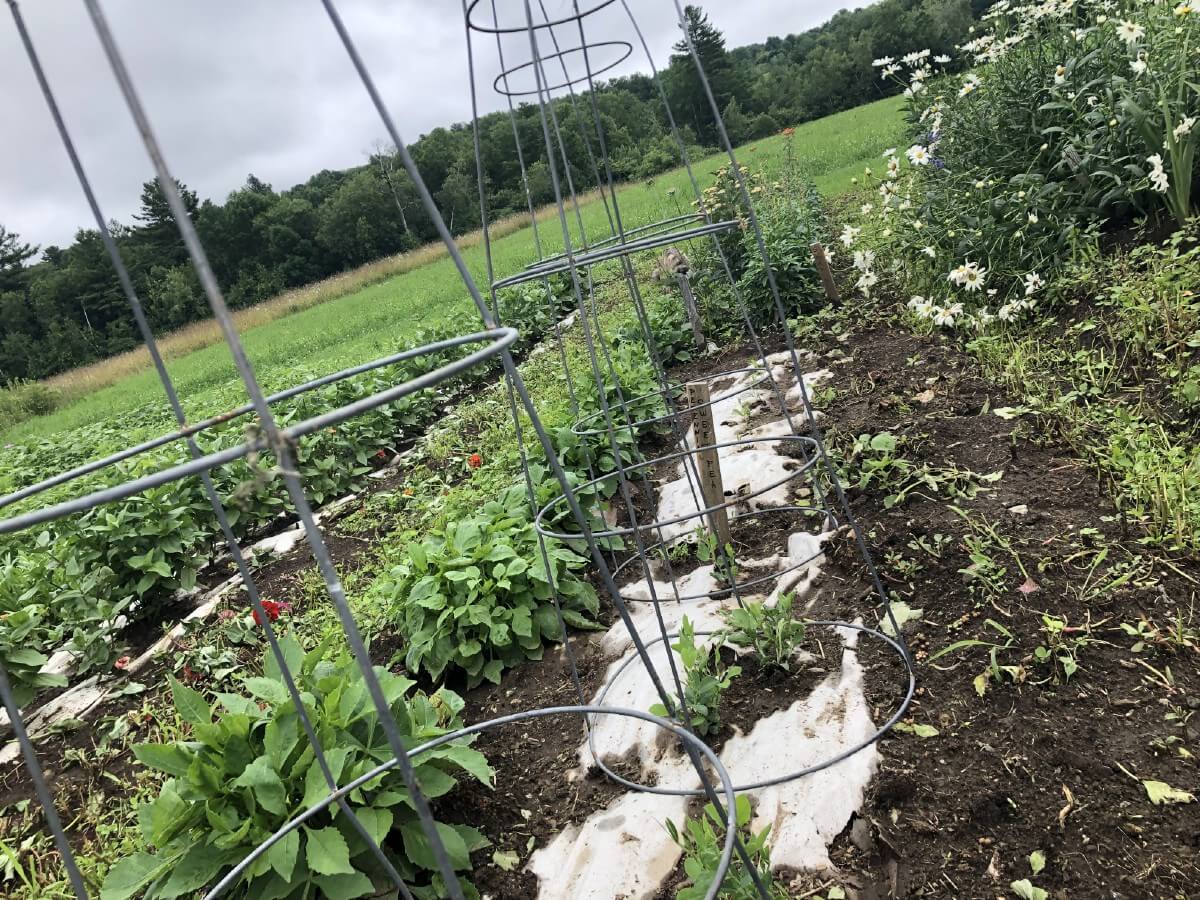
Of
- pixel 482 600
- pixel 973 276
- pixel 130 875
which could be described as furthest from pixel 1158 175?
pixel 130 875

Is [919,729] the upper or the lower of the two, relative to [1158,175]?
lower

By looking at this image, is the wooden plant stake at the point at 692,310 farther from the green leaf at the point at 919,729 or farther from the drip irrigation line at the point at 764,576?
the green leaf at the point at 919,729

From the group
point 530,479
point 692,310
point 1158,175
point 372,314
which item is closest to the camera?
point 530,479

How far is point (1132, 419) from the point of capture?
2531mm

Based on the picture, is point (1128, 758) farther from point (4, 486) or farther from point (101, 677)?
point (4, 486)

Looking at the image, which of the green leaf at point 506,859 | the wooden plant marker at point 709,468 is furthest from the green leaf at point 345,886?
the wooden plant marker at point 709,468

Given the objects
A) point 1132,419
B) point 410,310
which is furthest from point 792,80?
point 1132,419

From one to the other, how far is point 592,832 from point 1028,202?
3759mm

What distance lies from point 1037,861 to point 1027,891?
3.2 inches

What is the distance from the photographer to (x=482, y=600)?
2516 mm

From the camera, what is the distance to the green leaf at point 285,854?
1.56 meters

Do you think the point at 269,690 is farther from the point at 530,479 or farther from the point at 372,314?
the point at 372,314

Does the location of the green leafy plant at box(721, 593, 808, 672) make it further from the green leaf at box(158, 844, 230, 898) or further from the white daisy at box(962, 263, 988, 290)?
the white daisy at box(962, 263, 988, 290)

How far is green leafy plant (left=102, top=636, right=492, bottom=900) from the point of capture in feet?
5.37
